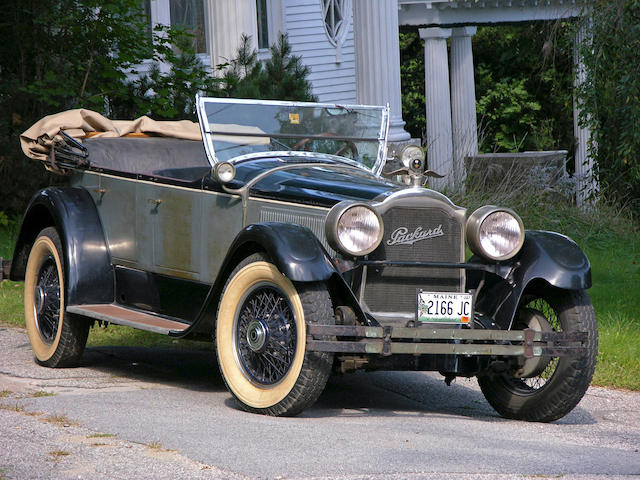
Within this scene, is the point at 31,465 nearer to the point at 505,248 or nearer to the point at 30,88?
the point at 505,248

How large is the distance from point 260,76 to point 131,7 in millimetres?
1906

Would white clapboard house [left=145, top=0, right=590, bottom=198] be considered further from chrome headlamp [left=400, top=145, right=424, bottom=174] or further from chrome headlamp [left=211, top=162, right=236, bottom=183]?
chrome headlamp [left=211, top=162, right=236, bottom=183]

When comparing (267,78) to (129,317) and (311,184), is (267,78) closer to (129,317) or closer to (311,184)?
(129,317)

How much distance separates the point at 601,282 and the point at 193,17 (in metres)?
8.38

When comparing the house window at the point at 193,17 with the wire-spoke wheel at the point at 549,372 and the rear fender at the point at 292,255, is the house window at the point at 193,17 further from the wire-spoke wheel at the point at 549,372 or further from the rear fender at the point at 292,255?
the wire-spoke wheel at the point at 549,372

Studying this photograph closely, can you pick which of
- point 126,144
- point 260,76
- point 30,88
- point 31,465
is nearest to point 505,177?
point 260,76

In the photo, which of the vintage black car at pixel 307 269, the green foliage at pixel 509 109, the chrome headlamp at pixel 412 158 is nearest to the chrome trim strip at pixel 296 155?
the vintage black car at pixel 307 269

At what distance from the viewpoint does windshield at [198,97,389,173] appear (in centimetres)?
649

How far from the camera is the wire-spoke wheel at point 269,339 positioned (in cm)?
516

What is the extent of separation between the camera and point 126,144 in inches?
286

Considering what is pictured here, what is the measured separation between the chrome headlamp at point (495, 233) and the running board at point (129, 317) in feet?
5.41

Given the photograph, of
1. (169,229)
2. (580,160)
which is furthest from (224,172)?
(580,160)

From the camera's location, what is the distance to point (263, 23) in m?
18.9

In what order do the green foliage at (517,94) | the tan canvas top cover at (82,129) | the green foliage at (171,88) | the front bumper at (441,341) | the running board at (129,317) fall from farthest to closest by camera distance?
the green foliage at (517,94) → the green foliage at (171,88) → the tan canvas top cover at (82,129) → the running board at (129,317) → the front bumper at (441,341)
